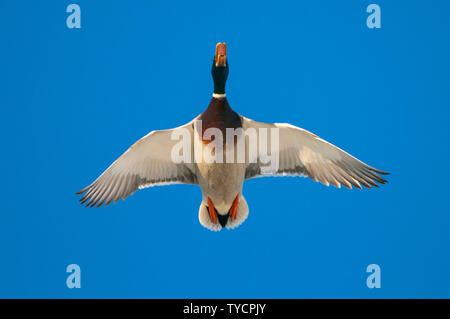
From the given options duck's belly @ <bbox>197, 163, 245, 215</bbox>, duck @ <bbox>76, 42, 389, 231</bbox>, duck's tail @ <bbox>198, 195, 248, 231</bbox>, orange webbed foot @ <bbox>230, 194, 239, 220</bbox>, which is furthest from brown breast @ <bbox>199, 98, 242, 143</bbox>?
duck's tail @ <bbox>198, 195, 248, 231</bbox>

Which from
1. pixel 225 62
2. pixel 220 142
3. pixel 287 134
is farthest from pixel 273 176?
pixel 225 62

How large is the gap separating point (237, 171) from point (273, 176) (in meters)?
0.54

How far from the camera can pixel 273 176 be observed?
5020 millimetres

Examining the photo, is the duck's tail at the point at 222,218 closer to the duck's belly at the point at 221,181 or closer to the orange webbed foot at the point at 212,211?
the orange webbed foot at the point at 212,211

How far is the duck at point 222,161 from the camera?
Answer: 4.49 metres

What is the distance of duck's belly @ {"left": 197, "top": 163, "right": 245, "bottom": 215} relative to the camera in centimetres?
452

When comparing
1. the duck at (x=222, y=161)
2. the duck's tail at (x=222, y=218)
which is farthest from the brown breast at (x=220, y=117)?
the duck's tail at (x=222, y=218)

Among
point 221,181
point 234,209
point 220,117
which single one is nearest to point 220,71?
point 220,117

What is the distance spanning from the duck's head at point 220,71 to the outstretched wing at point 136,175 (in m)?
0.63

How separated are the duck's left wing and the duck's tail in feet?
0.85

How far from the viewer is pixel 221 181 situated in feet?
15.0

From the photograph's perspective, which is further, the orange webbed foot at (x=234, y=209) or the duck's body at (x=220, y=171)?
the orange webbed foot at (x=234, y=209)

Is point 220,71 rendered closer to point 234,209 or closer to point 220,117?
point 220,117

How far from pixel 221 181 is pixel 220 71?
32.7 inches
